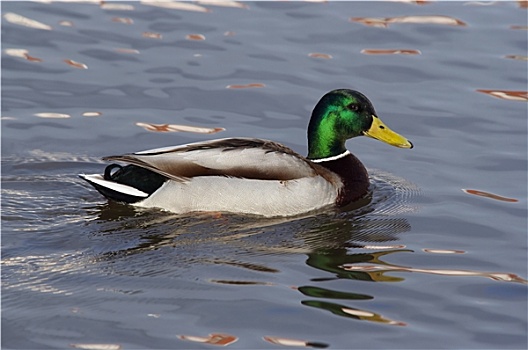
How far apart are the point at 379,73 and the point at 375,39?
114 centimetres

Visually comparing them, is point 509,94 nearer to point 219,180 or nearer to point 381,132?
point 381,132

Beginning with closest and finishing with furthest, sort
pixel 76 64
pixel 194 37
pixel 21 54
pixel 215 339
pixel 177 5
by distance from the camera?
1. pixel 215 339
2. pixel 76 64
3. pixel 21 54
4. pixel 194 37
5. pixel 177 5

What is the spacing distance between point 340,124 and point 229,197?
1.25m

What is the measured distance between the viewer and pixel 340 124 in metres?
9.08

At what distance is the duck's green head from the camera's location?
9031 mm

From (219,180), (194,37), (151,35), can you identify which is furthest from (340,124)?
(151,35)

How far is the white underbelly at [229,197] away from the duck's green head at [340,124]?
77 cm

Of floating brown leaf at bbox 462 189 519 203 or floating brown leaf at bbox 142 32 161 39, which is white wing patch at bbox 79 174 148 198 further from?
floating brown leaf at bbox 142 32 161 39

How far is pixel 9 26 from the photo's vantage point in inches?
492

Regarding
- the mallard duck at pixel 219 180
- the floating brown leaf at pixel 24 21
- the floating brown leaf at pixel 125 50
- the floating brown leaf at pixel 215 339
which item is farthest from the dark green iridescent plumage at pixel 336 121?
the floating brown leaf at pixel 24 21

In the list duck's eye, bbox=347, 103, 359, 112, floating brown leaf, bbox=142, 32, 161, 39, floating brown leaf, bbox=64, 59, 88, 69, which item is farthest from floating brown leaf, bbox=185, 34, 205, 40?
duck's eye, bbox=347, 103, 359, 112

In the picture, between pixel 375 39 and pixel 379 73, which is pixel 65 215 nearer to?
pixel 379 73

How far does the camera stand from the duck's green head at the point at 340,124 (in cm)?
903

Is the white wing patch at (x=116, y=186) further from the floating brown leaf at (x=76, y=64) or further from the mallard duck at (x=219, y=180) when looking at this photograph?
the floating brown leaf at (x=76, y=64)
